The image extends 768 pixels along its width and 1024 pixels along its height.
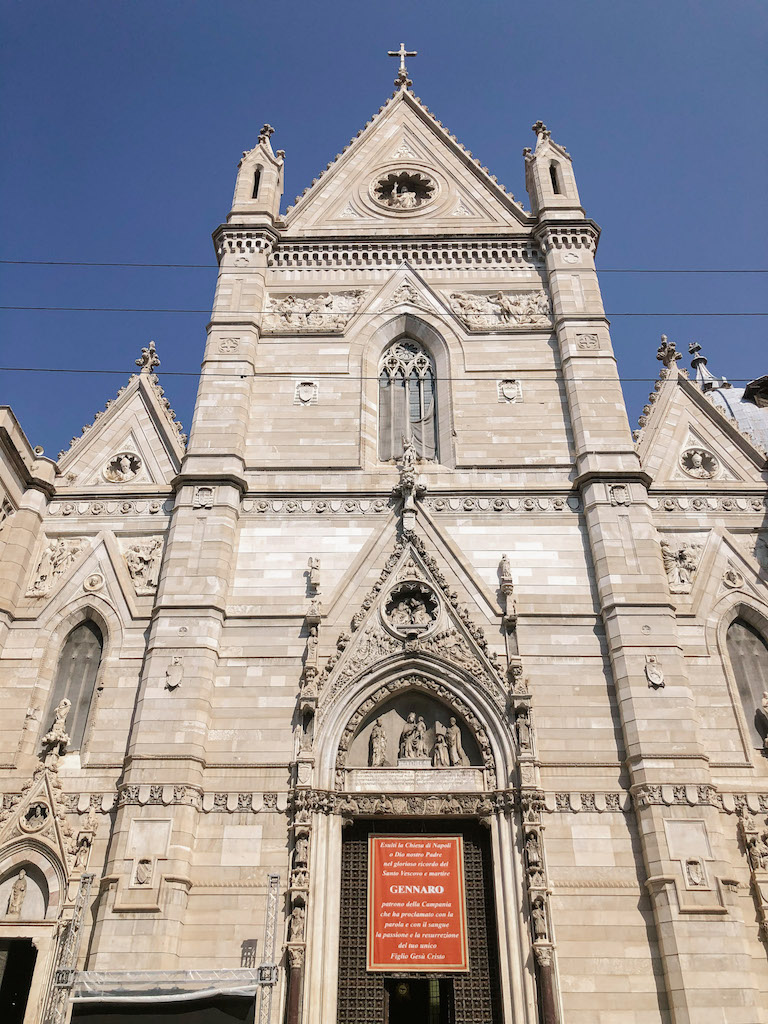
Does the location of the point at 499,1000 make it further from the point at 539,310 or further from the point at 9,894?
the point at 539,310

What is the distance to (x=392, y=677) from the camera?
14289 mm

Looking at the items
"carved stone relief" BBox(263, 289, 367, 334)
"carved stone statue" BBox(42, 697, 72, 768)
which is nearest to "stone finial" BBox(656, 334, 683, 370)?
"carved stone relief" BBox(263, 289, 367, 334)

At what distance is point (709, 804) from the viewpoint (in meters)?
12.5

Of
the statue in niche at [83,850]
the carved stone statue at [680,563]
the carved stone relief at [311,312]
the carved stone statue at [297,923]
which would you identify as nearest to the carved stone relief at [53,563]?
the statue in niche at [83,850]

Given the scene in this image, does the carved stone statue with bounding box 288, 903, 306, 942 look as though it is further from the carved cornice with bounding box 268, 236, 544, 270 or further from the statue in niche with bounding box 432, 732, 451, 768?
the carved cornice with bounding box 268, 236, 544, 270

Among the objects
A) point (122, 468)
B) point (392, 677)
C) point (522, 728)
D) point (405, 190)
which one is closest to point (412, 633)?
point (392, 677)

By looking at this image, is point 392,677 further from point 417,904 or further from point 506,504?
point 506,504

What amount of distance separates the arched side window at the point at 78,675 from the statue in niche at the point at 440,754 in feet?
19.9

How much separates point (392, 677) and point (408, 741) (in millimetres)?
1129

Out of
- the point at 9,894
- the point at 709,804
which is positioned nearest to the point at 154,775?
the point at 9,894

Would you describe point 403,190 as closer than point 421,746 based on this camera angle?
No

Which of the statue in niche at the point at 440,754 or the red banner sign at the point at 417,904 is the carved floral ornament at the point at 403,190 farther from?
the red banner sign at the point at 417,904

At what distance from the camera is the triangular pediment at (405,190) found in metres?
21.2

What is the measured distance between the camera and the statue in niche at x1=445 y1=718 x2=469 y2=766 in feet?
44.7
